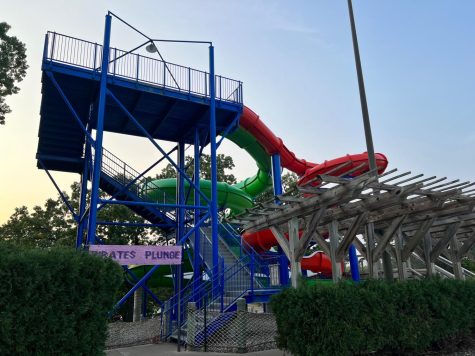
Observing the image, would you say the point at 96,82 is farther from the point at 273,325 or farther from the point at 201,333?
the point at 273,325

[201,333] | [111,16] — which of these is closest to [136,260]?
[201,333]

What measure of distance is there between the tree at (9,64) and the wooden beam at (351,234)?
13298 mm

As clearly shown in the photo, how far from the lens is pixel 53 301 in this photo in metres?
5.24

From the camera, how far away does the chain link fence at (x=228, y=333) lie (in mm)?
9398

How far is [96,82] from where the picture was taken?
39.5 feet

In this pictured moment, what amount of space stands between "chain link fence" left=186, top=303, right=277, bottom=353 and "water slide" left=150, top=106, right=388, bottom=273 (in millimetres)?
6324

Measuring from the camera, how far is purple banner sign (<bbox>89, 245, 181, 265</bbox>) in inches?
408

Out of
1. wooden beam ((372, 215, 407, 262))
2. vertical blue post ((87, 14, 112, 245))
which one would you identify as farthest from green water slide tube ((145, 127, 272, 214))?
wooden beam ((372, 215, 407, 262))

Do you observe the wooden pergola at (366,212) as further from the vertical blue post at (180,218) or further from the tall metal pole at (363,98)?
the vertical blue post at (180,218)

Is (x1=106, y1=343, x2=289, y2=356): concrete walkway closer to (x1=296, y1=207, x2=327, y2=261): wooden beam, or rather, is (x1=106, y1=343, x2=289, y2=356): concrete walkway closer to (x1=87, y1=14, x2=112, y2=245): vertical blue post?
(x1=296, y1=207, x2=327, y2=261): wooden beam

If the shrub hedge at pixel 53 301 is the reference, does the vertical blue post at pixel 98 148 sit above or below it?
above

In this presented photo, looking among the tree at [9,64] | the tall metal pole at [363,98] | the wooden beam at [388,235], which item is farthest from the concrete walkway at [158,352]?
the tree at [9,64]

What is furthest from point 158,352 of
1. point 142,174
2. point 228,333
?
point 142,174

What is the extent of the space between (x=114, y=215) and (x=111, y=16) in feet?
58.4
